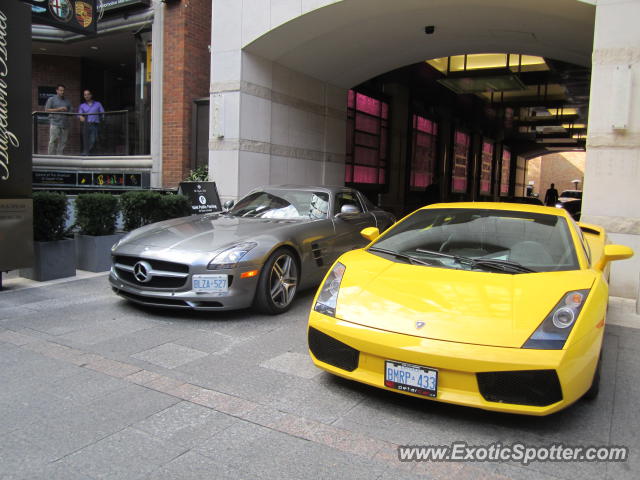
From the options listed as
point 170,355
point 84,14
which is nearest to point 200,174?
point 84,14

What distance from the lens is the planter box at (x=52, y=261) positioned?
22.7ft

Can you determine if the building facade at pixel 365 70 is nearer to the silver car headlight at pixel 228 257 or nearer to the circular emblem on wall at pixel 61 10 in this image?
the circular emblem on wall at pixel 61 10

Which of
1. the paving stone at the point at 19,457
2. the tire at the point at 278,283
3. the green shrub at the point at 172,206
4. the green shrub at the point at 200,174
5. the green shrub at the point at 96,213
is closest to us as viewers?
the paving stone at the point at 19,457

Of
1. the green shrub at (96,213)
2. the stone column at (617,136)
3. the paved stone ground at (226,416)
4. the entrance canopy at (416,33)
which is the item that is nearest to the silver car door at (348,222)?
the paved stone ground at (226,416)

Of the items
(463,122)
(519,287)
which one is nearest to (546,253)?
(519,287)

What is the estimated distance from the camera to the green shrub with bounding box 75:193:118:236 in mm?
7543

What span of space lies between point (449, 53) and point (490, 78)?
3565 millimetres

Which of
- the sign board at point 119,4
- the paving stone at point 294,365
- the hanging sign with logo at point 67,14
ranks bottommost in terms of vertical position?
the paving stone at point 294,365

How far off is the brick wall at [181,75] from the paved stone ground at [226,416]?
28.0ft

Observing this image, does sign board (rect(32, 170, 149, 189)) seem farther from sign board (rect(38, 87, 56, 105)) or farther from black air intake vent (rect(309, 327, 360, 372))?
black air intake vent (rect(309, 327, 360, 372))

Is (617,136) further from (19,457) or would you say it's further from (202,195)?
(19,457)

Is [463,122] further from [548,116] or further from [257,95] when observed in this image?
[257,95]

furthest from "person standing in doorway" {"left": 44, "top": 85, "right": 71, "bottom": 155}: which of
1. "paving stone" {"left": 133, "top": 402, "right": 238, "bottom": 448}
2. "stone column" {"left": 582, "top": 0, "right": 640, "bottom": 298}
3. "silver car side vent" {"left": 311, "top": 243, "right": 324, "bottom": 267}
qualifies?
"paving stone" {"left": 133, "top": 402, "right": 238, "bottom": 448}

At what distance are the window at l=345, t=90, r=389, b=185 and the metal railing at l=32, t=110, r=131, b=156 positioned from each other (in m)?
6.32
